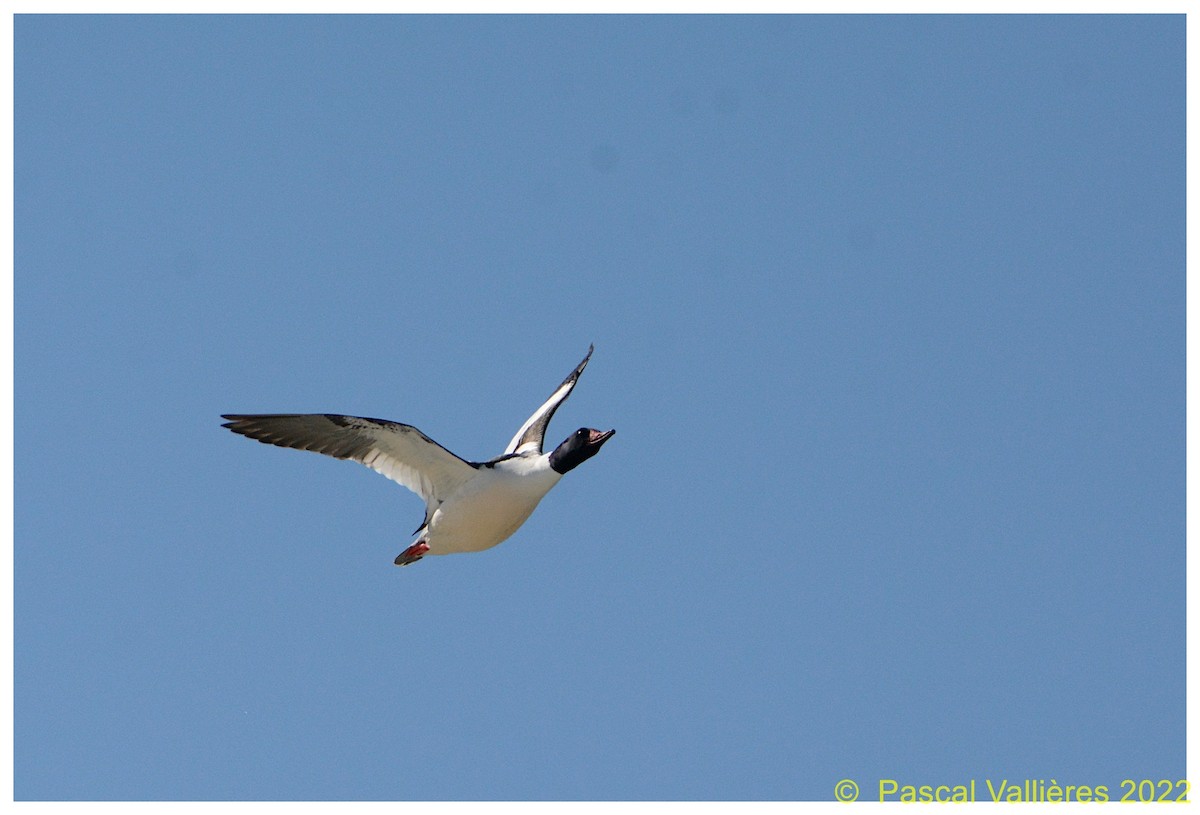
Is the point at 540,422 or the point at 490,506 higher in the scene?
the point at 540,422

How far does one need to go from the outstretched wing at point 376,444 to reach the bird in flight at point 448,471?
0.01 metres

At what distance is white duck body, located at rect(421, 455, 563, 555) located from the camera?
19297 mm

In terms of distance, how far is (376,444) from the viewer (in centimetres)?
1941

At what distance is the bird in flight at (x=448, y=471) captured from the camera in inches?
750

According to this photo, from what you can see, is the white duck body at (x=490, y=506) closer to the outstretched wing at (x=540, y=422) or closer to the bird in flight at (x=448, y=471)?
the bird in flight at (x=448, y=471)

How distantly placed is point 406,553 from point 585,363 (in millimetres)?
4475

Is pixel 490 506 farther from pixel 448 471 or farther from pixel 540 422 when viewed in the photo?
pixel 540 422

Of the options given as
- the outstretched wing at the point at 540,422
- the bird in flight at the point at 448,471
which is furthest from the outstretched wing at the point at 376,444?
the outstretched wing at the point at 540,422

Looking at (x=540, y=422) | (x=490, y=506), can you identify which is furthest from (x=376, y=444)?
(x=540, y=422)

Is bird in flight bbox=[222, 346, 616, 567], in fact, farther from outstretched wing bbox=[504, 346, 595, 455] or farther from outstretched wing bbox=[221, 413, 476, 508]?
outstretched wing bbox=[504, 346, 595, 455]

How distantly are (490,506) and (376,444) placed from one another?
1.48 metres

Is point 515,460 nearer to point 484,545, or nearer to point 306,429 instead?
point 484,545

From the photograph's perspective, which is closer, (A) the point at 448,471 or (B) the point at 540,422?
(A) the point at 448,471
